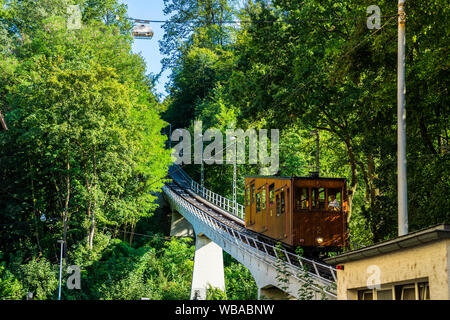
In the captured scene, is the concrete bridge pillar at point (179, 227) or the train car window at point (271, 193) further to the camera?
the concrete bridge pillar at point (179, 227)

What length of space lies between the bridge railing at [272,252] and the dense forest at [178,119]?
291cm

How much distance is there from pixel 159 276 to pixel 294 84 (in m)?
30.3

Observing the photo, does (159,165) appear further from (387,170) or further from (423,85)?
(423,85)

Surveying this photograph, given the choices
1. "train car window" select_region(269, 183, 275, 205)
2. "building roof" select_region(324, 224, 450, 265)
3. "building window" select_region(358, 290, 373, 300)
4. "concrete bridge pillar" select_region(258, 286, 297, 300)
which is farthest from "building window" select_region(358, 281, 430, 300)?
"concrete bridge pillar" select_region(258, 286, 297, 300)

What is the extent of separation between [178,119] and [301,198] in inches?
2654

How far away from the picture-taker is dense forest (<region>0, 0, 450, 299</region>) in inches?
870

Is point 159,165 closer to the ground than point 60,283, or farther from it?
farther from it

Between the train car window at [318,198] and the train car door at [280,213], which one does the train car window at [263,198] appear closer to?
the train car door at [280,213]

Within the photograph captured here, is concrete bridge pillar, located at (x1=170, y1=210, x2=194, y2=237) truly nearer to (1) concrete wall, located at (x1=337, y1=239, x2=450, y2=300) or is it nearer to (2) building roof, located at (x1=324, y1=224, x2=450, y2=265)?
(1) concrete wall, located at (x1=337, y1=239, x2=450, y2=300)

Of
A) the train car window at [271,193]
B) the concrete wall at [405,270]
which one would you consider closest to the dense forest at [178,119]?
the train car window at [271,193]

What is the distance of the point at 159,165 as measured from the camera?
191ft

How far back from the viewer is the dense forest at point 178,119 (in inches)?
870
